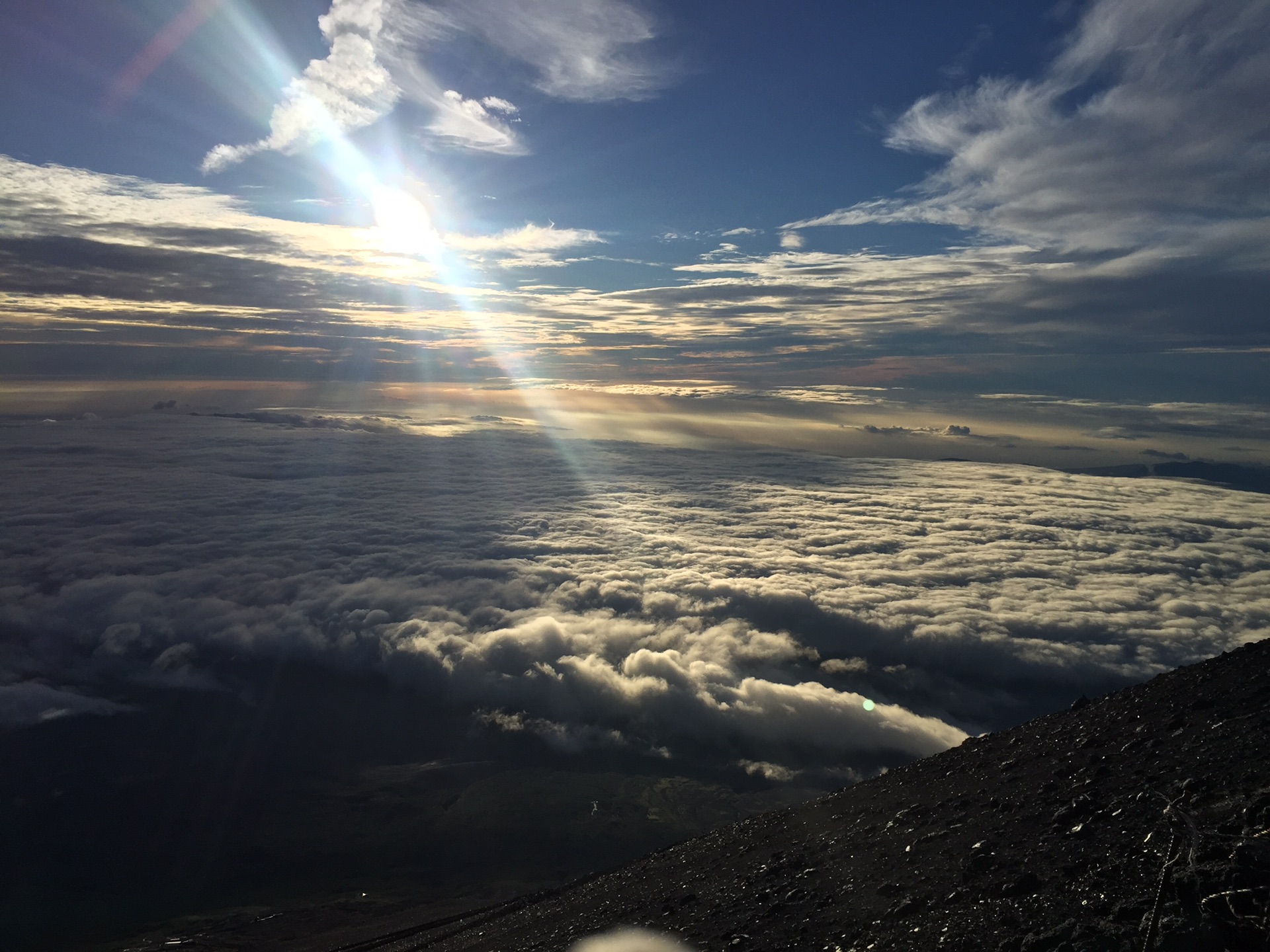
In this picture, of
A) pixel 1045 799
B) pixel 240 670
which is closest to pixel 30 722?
pixel 240 670

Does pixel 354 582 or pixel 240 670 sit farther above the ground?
pixel 354 582

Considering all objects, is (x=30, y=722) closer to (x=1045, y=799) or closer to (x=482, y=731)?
(x=482, y=731)

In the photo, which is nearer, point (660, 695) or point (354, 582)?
point (660, 695)

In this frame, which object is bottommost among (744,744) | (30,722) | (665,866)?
(30,722)
